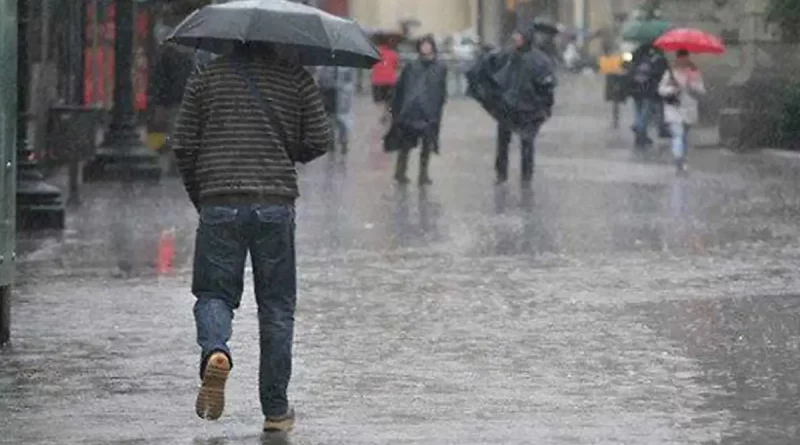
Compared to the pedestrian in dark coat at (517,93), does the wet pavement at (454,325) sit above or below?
below

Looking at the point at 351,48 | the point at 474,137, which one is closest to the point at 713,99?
the point at 474,137

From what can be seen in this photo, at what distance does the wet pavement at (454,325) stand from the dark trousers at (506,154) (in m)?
2.12

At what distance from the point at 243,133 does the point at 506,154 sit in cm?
1736

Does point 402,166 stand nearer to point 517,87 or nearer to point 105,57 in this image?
point 517,87

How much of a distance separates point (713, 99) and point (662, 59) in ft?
3.92

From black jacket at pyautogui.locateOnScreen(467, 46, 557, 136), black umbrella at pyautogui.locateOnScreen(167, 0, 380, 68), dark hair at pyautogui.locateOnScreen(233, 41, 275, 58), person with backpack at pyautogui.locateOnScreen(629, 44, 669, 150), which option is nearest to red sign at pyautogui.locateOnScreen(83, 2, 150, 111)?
black jacket at pyautogui.locateOnScreen(467, 46, 557, 136)

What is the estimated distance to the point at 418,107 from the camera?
2694 cm

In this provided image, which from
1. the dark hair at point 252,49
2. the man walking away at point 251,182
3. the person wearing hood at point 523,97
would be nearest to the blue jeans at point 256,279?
the man walking away at point 251,182

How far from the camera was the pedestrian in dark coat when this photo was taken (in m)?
26.8

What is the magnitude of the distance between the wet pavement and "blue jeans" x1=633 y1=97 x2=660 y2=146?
1117 cm

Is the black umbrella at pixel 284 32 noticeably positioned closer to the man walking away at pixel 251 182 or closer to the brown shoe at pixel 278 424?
the man walking away at pixel 251 182

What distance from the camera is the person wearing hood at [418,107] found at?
2670 cm

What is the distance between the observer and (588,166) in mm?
30172

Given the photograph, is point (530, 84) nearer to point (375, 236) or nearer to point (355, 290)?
point (375, 236)
